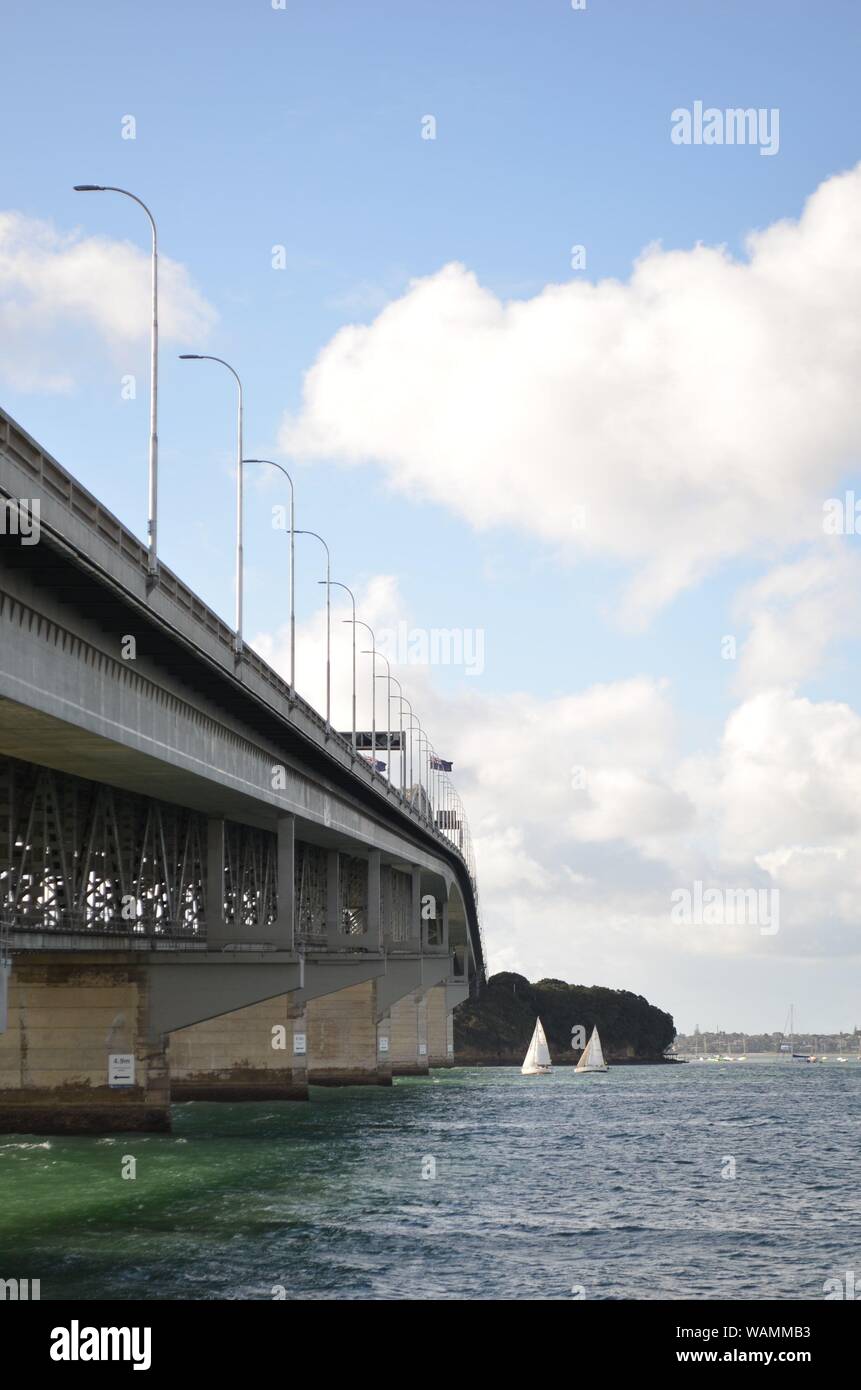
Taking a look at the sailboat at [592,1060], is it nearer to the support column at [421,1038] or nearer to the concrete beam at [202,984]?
the support column at [421,1038]

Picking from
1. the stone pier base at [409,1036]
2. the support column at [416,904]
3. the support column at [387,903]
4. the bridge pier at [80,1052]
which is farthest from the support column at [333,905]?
the stone pier base at [409,1036]

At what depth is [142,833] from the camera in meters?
57.0

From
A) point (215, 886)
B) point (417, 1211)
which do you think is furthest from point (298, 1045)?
point (417, 1211)

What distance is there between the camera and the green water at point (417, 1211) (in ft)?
98.3

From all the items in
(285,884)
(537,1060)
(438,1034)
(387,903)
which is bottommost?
(537,1060)

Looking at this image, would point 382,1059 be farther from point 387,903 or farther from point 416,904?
point 416,904

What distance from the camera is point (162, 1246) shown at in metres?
33.0

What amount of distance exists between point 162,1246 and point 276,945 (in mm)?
29138

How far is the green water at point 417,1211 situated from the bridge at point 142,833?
254cm

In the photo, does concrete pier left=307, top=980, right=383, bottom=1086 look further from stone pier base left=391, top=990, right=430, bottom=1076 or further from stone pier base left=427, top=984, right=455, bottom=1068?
stone pier base left=427, top=984, right=455, bottom=1068

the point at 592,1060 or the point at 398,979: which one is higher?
the point at 398,979

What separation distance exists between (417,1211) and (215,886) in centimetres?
2038
